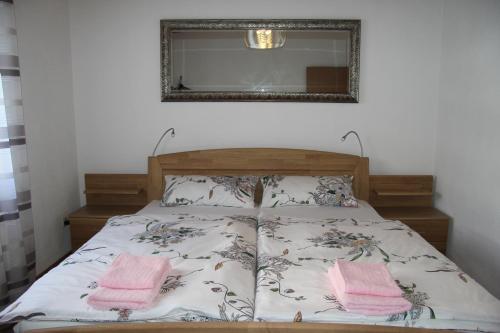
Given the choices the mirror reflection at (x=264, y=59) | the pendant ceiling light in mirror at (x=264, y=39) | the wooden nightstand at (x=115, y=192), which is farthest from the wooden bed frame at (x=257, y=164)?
the pendant ceiling light in mirror at (x=264, y=39)

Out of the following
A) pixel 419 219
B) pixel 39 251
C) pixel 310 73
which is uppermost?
pixel 310 73

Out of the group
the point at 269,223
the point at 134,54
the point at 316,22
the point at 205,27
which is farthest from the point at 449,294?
the point at 134,54

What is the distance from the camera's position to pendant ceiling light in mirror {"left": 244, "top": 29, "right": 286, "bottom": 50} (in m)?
3.27

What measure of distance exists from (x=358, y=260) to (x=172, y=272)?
35.4 inches

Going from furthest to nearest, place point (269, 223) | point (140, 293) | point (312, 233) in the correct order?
point (269, 223)
point (312, 233)
point (140, 293)

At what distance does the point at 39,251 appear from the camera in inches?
116

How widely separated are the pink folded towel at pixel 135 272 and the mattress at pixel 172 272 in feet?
0.21

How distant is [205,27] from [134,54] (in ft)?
2.05

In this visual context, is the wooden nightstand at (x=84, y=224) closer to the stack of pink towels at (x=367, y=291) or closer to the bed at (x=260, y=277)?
the bed at (x=260, y=277)

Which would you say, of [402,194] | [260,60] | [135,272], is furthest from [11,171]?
[402,194]

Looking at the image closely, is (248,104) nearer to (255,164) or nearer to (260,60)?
(260,60)

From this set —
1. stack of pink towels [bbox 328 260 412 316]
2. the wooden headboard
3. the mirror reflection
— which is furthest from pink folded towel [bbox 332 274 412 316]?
the mirror reflection

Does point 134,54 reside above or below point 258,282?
above

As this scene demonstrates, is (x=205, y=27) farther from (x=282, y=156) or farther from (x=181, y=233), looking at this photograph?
(x=181, y=233)
